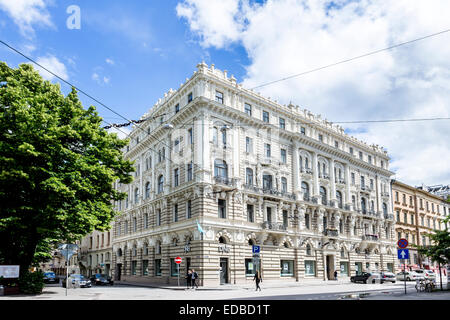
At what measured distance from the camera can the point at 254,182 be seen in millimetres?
41250

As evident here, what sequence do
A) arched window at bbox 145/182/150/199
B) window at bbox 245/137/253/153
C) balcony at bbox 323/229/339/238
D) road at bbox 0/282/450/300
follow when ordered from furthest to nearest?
arched window at bbox 145/182/150/199, balcony at bbox 323/229/339/238, window at bbox 245/137/253/153, road at bbox 0/282/450/300

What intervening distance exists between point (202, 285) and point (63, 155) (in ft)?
56.7

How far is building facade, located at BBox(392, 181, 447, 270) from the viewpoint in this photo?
65.9 metres

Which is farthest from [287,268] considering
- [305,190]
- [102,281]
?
[102,281]

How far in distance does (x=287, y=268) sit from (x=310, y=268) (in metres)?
4.30

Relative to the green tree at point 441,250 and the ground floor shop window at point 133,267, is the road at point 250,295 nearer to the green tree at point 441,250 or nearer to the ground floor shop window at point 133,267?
the green tree at point 441,250

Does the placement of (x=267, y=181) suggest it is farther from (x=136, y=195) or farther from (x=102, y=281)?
(x=102, y=281)

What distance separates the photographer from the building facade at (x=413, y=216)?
2594 inches

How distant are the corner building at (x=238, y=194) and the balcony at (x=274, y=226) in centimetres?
11

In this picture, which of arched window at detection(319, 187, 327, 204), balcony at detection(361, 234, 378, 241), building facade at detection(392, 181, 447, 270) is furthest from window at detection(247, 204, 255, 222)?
building facade at detection(392, 181, 447, 270)

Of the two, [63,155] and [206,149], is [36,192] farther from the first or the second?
[206,149]

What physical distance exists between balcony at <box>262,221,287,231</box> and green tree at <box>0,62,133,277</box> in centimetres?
1756

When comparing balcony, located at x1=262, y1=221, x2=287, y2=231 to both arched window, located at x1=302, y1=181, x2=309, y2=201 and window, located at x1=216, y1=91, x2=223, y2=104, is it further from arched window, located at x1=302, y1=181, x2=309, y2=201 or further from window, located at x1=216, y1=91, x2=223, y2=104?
window, located at x1=216, y1=91, x2=223, y2=104
